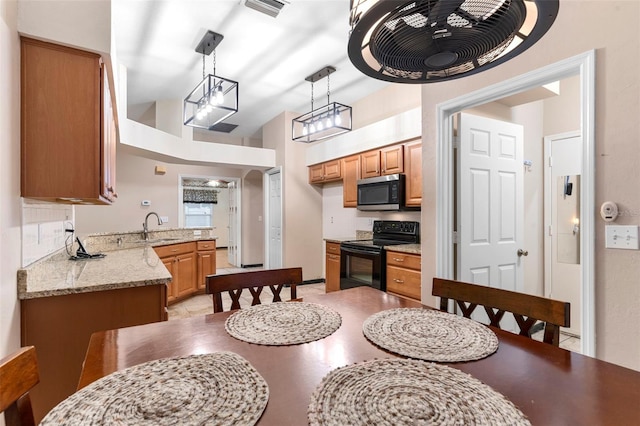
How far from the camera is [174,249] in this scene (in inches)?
159

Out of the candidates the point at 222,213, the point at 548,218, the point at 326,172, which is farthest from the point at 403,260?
the point at 222,213

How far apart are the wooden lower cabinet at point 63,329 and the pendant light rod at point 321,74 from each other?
2.94 metres

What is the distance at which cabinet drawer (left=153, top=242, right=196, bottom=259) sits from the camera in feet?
12.4

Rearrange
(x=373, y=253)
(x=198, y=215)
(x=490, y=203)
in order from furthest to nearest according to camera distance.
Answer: (x=198, y=215)
(x=373, y=253)
(x=490, y=203)

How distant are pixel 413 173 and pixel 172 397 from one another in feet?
10.2

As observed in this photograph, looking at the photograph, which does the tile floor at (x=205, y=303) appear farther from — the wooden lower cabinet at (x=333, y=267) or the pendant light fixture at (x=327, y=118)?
the pendant light fixture at (x=327, y=118)

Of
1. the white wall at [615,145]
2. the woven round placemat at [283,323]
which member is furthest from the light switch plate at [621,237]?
the woven round placemat at [283,323]

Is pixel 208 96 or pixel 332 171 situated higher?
pixel 208 96

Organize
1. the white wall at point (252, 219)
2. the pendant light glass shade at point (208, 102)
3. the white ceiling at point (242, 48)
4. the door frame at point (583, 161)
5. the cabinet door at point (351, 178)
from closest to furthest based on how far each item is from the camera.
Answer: the door frame at point (583, 161) → the white ceiling at point (242, 48) → the pendant light glass shade at point (208, 102) → the cabinet door at point (351, 178) → the white wall at point (252, 219)

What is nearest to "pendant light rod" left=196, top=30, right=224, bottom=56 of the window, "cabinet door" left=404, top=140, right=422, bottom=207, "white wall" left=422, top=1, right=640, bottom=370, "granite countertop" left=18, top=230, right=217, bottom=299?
"granite countertop" left=18, top=230, right=217, bottom=299

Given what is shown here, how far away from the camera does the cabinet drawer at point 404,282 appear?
115 inches

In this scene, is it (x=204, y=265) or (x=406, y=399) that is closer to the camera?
(x=406, y=399)

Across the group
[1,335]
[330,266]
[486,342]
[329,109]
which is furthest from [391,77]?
[330,266]

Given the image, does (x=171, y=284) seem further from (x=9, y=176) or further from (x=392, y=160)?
(x=392, y=160)
